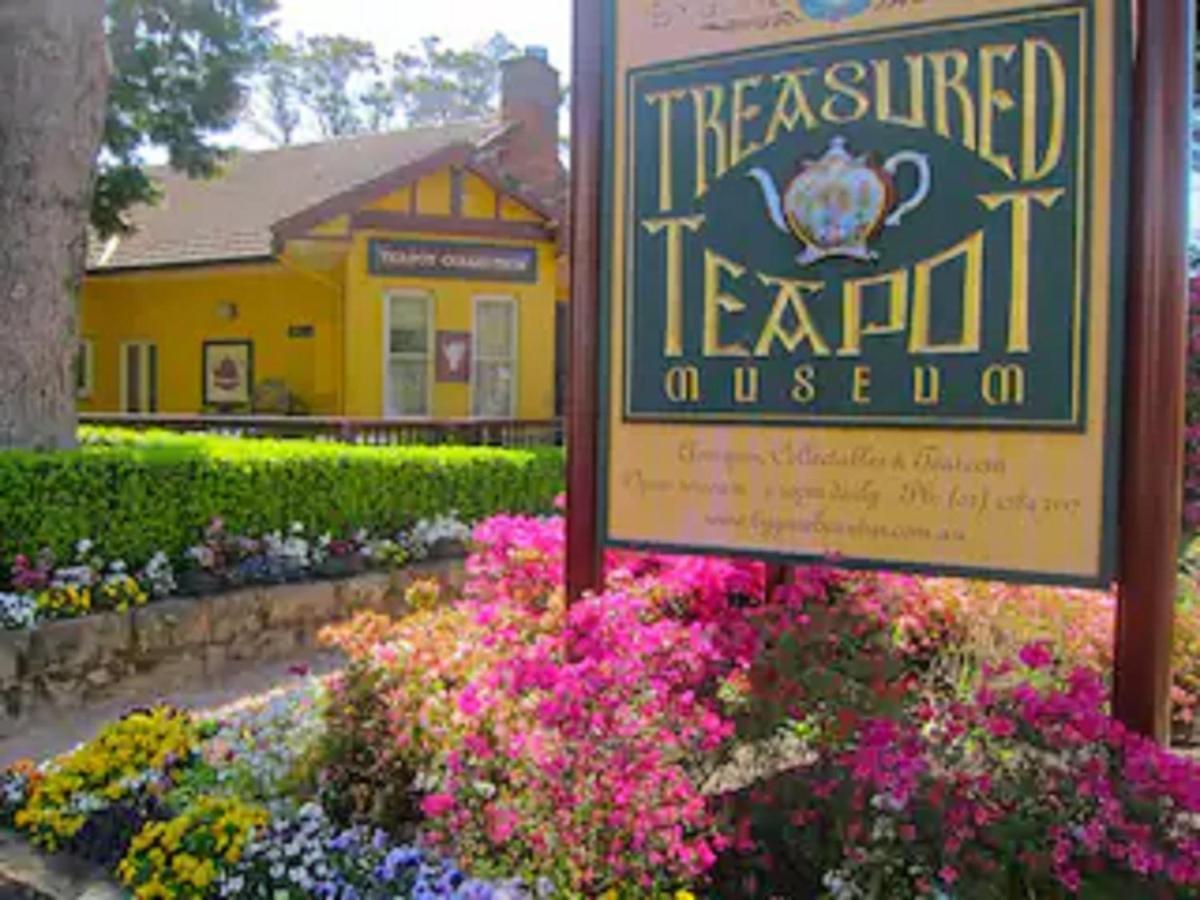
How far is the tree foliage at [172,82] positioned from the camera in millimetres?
A: 14984

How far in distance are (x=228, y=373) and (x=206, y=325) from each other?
3.00 ft

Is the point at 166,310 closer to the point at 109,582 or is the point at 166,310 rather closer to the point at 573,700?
the point at 109,582

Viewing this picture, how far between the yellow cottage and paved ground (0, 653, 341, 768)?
31.3ft

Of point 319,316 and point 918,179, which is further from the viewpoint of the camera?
point 319,316

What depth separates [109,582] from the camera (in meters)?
7.65

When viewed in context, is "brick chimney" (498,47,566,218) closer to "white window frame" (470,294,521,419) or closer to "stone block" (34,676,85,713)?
"white window frame" (470,294,521,419)

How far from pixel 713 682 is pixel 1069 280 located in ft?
5.45

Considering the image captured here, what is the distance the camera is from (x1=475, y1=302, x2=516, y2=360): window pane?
19.1 meters

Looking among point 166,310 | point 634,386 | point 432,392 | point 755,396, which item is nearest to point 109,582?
point 634,386

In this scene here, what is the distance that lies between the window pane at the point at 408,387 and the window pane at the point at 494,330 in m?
0.98

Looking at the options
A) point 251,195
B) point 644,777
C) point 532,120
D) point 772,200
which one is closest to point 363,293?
point 251,195

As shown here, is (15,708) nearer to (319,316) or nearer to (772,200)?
(772,200)

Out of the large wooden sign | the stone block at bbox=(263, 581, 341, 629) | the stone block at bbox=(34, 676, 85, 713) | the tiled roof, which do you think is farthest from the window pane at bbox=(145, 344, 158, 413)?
the large wooden sign

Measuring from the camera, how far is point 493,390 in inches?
760
